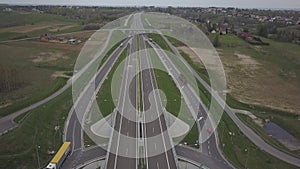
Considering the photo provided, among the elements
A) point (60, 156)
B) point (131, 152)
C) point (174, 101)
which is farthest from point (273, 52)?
point (60, 156)

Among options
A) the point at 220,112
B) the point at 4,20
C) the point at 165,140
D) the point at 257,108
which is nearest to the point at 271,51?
the point at 257,108

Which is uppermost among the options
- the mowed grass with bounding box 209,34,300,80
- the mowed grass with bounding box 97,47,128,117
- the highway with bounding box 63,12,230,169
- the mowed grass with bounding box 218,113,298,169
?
the mowed grass with bounding box 209,34,300,80

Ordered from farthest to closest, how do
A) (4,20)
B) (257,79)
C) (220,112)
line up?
(4,20)
(257,79)
(220,112)

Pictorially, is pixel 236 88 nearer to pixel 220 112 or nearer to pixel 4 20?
pixel 220 112

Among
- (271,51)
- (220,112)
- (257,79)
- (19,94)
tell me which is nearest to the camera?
(220,112)

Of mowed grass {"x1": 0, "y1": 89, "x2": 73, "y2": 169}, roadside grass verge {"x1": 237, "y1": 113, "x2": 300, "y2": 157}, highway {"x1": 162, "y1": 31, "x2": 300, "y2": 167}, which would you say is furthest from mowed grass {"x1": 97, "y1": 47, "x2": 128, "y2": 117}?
roadside grass verge {"x1": 237, "y1": 113, "x2": 300, "y2": 157}

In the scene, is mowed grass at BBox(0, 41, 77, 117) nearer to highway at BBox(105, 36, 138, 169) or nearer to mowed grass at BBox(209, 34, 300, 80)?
highway at BBox(105, 36, 138, 169)

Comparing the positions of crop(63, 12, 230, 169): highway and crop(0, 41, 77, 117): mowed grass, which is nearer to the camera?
crop(63, 12, 230, 169): highway

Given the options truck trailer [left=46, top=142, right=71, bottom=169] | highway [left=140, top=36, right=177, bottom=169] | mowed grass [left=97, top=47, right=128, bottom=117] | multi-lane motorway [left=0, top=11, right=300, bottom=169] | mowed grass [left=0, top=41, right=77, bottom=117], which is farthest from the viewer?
mowed grass [left=0, top=41, right=77, bottom=117]
